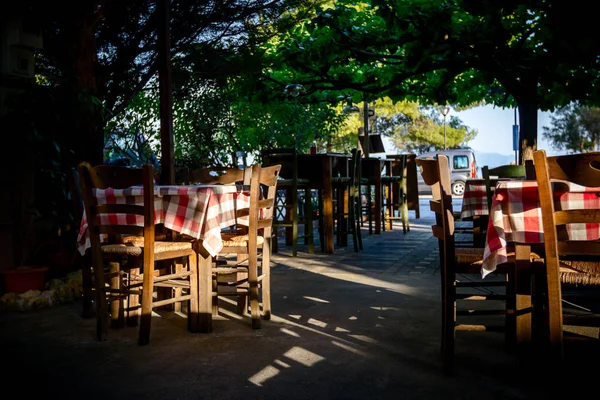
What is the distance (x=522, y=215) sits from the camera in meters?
2.91

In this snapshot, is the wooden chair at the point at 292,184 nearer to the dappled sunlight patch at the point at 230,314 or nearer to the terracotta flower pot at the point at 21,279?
the dappled sunlight patch at the point at 230,314

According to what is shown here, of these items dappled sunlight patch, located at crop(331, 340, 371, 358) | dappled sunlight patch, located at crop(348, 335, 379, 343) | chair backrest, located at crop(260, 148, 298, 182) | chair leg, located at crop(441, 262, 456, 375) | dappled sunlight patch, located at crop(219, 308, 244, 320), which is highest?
chair backrest, located at crop(260, 148, 298, 182)

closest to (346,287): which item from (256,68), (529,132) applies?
(256,68)

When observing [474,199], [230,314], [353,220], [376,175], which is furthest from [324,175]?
[230,314]

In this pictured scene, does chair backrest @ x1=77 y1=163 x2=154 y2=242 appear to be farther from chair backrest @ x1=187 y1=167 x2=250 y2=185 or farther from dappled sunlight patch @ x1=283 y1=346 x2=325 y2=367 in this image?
chair backrest @ x1=187 y1=167 x2=250 y2=185

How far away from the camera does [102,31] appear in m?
7.67

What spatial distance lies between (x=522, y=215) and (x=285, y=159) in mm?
5259

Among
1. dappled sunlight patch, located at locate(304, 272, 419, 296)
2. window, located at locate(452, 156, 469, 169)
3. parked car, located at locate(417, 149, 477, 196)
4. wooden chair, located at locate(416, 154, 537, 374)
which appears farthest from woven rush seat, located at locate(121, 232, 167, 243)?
window, located at locate(452, 156, 469, 169)

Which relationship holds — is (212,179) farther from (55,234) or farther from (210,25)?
(210,25)

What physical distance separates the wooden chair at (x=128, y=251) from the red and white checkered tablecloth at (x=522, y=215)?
6.29ft

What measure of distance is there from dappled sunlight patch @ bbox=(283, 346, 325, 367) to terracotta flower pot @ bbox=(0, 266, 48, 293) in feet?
8.94

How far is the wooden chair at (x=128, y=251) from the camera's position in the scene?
3.63 metres

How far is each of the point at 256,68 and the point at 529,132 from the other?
14.0 feet

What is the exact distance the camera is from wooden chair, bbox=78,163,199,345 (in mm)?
3631
